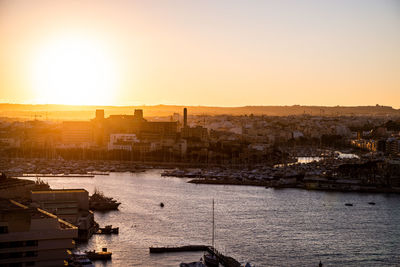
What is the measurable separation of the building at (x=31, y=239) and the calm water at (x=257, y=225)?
219cm

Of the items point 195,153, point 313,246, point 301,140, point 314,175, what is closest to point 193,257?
point 313,246

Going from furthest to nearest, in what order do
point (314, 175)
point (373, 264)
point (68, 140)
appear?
1. point (68, 140)
2. point (314, 175)
3. point (373, 264)

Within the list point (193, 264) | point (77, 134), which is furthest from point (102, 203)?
point (77, 134)

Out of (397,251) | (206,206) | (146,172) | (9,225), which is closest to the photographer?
(9,225)

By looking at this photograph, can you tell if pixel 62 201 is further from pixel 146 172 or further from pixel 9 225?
pixel 146 172

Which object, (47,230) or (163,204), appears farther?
(163,204)

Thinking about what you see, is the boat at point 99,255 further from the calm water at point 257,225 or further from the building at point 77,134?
the building at point 77,134

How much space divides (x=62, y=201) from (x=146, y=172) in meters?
12.1

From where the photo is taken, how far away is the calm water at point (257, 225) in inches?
391

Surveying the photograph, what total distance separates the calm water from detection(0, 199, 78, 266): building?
2.19 meters

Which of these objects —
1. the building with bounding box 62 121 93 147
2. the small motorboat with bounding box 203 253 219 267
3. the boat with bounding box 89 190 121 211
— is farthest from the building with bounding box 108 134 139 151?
the small motorboat with bounding box 203 253 219 267

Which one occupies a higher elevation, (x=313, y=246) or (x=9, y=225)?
(x=9, y=225)

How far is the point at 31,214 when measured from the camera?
734 cm

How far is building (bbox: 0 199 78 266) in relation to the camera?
22.8 ft
